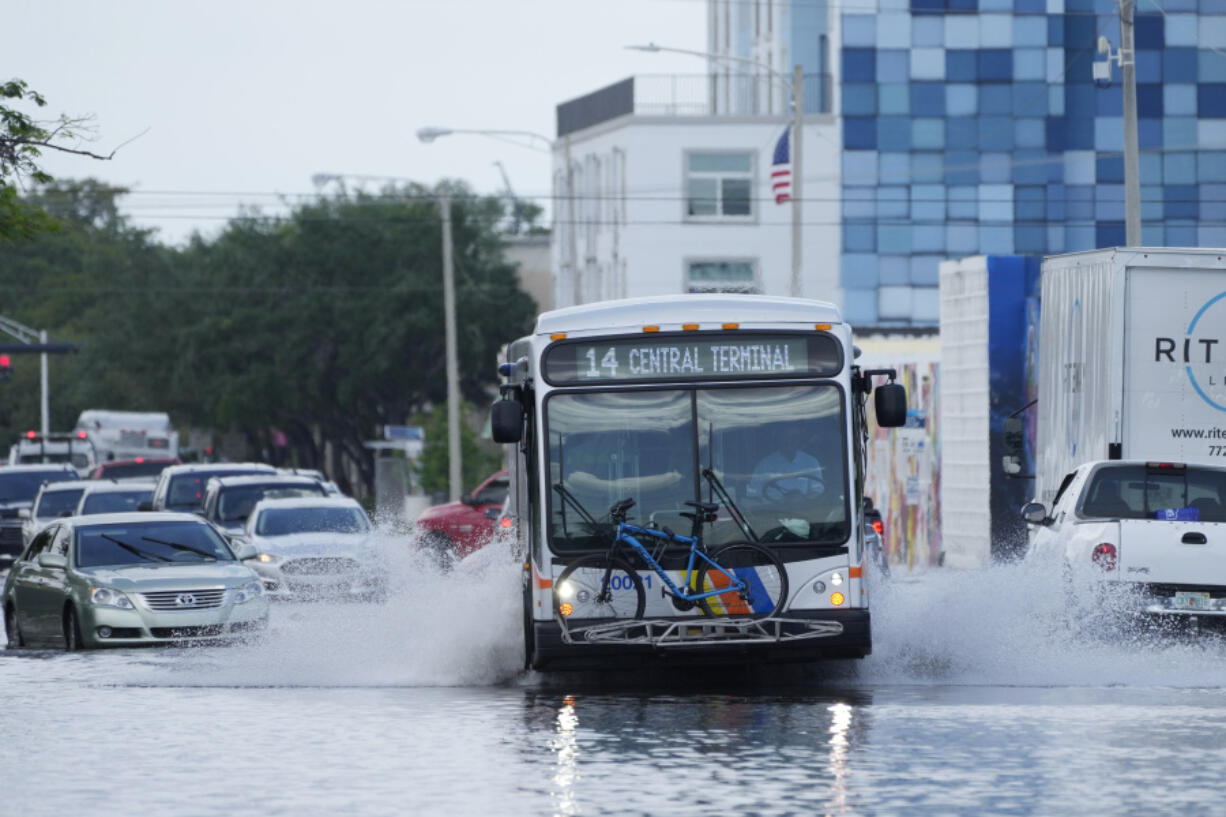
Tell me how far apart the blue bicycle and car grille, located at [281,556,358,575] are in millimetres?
13519

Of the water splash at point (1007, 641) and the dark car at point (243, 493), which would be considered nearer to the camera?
the water splash at point (1007, 641)

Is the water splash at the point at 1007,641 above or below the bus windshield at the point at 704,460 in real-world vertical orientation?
below

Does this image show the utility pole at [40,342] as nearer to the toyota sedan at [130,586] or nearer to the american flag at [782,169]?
the american flag at [782,169]

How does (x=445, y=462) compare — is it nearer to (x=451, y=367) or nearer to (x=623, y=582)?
(x=451, y=367)

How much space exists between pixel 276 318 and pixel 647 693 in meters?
64.9

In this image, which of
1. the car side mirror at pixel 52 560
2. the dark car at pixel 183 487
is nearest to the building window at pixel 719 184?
the dark car at pixel 183 487

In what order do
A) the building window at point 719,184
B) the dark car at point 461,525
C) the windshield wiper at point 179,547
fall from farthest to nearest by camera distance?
1. the building window at point 719,184
2. the dark car at point 461,525
3. the windshield wiper at point 179,547

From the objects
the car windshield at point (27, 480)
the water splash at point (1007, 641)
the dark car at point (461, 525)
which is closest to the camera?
the water splash at point (1007, 641)

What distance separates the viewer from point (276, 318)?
266 feet

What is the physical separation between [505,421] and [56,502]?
24846mm

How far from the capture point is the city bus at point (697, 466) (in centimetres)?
1634

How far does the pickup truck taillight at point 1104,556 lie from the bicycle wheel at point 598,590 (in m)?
4.18

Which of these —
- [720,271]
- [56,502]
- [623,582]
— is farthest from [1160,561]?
[720,271]

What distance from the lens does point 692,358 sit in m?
16.8
